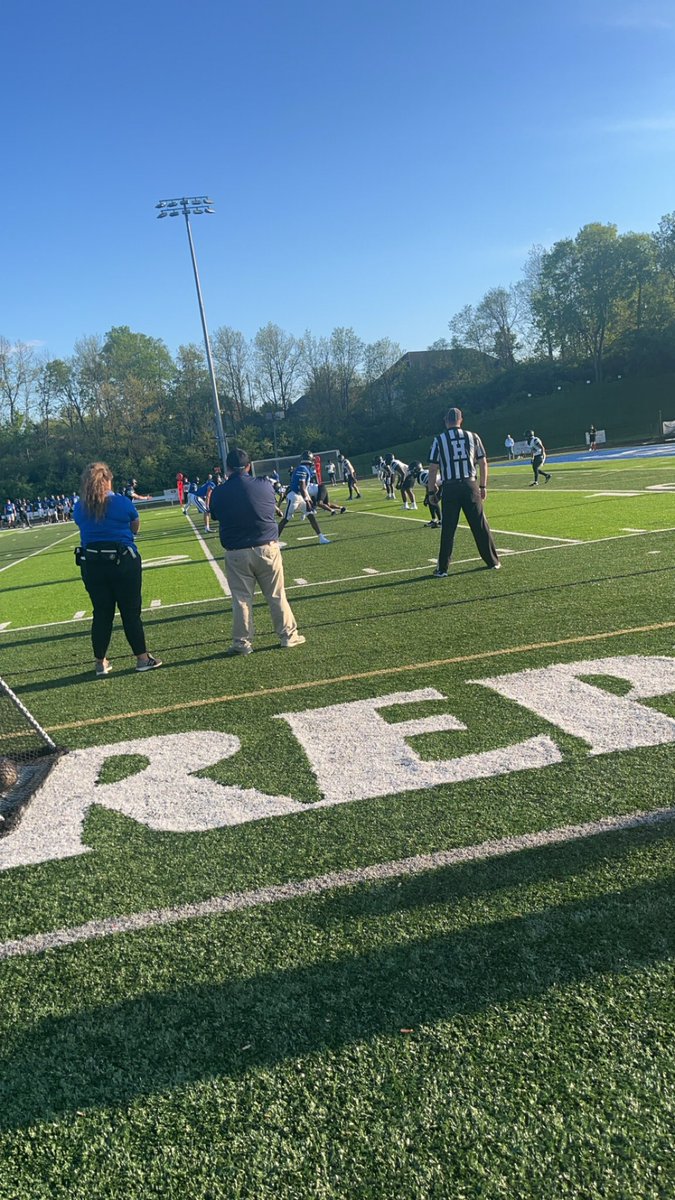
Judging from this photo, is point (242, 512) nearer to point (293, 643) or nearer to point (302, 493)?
point (293, 643)

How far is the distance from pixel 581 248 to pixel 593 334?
416 inches

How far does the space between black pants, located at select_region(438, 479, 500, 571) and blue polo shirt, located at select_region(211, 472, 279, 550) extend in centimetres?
312

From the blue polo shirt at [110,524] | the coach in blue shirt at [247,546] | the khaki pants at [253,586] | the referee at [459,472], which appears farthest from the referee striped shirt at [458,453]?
the blue polo shirt at [110,524]

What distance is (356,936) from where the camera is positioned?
2645mm

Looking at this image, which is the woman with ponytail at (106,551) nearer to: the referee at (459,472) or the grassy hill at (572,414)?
the referee at (459,472)

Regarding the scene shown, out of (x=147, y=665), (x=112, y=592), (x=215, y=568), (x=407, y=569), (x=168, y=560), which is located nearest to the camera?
(x=112, y=592)

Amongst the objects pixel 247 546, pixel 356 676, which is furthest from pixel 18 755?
pixel 247 546

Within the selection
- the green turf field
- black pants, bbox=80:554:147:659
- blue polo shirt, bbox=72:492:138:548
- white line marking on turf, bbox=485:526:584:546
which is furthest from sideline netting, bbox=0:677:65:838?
white line marking on turf, bbox=485:526:584:546

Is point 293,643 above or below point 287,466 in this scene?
below

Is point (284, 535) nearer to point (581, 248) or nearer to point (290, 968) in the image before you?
point (290, 968)

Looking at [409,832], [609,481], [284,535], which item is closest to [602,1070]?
[409,832]

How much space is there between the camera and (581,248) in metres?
89.9

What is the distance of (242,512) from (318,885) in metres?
4.73

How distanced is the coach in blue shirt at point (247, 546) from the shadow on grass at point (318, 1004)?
4.90m
